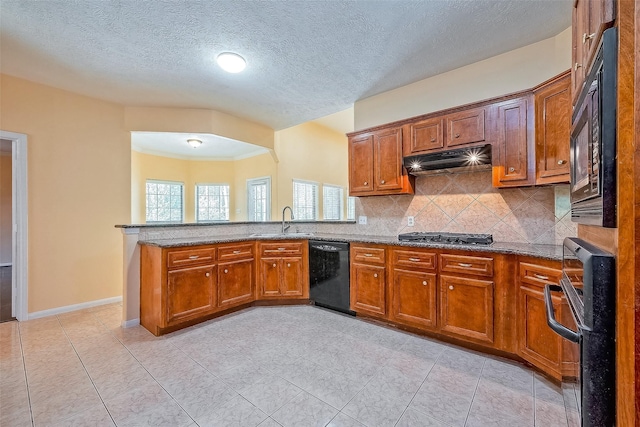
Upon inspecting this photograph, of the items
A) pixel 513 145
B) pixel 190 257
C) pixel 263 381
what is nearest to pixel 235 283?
pixel 190 257

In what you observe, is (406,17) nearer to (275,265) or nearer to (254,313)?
(275,265)

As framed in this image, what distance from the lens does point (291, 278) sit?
135 inches

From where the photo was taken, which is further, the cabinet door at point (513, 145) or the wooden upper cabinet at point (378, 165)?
the wooden upper cabinet at point (378, 165)

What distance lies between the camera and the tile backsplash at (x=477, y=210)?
2.39 metres

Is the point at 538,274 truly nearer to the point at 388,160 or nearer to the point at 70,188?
the point at 388,160

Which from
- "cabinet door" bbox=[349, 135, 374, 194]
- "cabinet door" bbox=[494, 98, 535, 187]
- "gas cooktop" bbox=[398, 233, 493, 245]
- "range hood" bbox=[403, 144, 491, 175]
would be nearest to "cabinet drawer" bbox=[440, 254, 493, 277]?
"gas cooktop" bbox=[398, 233, 493, 245]

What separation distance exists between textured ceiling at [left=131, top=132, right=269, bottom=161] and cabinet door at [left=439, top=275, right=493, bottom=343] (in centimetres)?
442

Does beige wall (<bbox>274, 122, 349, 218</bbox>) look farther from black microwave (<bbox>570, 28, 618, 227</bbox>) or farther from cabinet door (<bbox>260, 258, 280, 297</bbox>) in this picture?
black microwave (<bbox>570, 28, 618, 227</bbox>)

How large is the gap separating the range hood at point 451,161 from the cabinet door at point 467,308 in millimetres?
1112

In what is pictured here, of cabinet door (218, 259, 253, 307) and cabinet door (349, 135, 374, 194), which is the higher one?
cabinet door (349, 135, 374, 194)

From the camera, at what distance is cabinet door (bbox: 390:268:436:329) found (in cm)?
246

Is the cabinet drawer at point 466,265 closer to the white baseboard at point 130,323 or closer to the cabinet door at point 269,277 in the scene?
the cabinet door at point 269,277

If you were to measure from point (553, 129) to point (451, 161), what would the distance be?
0.77 metres

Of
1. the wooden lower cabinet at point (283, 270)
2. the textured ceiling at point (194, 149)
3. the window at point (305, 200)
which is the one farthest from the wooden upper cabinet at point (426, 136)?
the window at point (305, 200)
